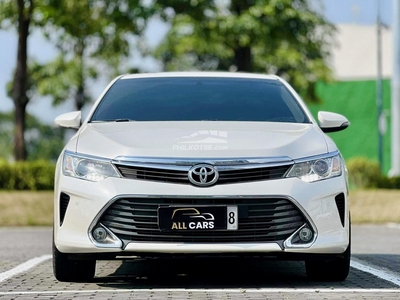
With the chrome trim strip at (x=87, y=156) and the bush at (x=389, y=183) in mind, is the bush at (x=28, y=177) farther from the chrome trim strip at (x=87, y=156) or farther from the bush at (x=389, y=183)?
the chrome trim strip at (x=87, y=156)

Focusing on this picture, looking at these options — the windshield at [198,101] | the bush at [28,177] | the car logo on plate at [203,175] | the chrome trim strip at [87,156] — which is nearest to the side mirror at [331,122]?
the windshield at [198,101]

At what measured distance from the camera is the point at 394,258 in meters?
9.78

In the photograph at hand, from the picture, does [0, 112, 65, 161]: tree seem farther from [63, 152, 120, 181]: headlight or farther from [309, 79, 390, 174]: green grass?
[63, 152, 120, 181]: headlight

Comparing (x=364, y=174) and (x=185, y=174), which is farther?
(x=364, y=174)

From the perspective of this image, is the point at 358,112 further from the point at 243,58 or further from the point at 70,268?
the point at 70,268

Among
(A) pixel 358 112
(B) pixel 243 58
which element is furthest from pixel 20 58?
(A) pixel 358 112

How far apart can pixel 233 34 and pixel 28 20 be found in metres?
6.45

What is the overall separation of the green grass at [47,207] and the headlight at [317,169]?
11.4 meters

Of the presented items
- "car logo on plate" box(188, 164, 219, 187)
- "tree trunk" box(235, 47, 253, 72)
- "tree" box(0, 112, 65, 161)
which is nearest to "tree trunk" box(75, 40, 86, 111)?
"tree trunk" box(235, 47, 253, 72)

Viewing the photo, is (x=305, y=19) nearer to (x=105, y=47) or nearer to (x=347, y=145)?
(x=105, y=47)

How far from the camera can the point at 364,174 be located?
24.6 m

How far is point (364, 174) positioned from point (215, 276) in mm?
16940

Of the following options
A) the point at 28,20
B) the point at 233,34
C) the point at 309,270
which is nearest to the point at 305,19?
the point at 233,34

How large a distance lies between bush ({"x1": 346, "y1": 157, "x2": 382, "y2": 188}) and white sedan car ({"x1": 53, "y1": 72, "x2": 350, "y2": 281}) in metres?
16.9
